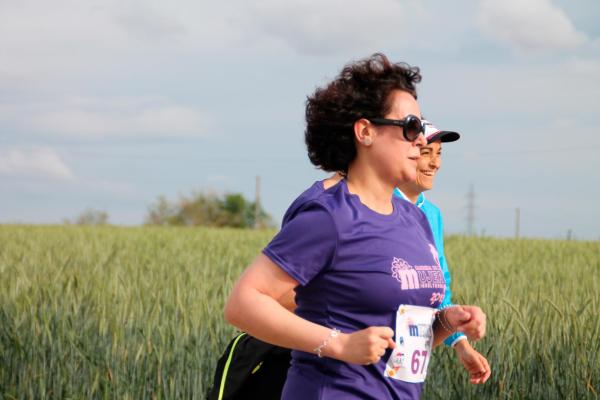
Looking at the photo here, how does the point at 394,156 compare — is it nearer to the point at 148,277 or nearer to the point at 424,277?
the point at 424,277

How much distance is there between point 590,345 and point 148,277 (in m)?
3.85

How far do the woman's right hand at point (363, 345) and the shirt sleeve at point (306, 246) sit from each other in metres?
0.17

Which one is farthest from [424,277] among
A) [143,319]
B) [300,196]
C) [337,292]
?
[143,319]

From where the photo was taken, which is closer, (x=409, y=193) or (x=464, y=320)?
(x=464, y=320)

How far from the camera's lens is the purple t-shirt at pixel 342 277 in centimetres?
191

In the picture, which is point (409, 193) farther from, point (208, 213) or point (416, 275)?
point (208, 213)

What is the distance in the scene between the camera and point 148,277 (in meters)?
6.79

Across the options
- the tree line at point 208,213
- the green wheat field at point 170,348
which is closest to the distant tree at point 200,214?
the tree line at point 208,213

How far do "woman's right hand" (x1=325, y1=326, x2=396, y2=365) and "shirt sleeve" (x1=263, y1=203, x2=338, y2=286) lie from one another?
0.17 meters

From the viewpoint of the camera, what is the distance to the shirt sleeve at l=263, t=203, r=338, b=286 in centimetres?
190

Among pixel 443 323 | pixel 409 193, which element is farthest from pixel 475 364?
pixel 409 193

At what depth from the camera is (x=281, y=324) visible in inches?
74.0

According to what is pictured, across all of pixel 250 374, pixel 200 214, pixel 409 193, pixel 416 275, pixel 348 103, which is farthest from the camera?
pixel 200 214

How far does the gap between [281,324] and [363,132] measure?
54cm
